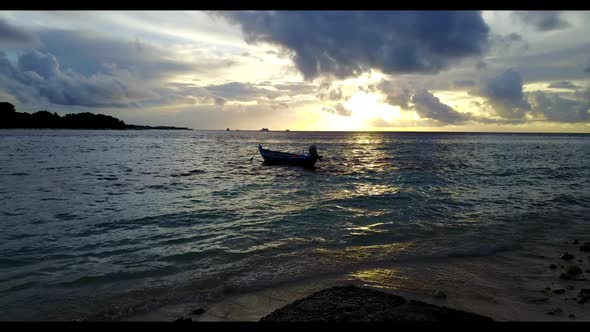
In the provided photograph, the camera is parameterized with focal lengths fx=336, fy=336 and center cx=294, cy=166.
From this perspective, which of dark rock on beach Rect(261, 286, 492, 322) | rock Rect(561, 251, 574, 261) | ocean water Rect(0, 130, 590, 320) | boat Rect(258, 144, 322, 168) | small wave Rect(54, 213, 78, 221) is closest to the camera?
dark rock on beach Rect(261, 286, 492, 322)

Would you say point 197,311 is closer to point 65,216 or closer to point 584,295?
point 584,295

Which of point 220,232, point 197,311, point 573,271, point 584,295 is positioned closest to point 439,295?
point 584,295

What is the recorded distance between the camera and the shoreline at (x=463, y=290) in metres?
6.77

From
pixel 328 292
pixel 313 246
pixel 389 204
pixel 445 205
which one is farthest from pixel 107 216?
pixel 445 205

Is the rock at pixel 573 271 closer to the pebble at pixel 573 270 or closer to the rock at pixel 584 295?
the pebble at pixel 573 270

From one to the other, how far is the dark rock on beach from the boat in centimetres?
3076

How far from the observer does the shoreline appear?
22.2 feet

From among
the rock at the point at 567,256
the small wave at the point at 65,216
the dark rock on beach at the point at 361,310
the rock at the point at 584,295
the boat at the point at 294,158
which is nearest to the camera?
the dark rock on beach at the point at 361,310

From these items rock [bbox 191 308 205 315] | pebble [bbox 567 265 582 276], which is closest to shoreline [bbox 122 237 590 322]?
rock [bbox 191 308 205 315]

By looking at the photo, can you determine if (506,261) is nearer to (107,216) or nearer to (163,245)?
(163,245)

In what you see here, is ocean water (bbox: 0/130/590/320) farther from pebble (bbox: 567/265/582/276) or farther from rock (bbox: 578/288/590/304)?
rock (bbox: 578/288/590/304)

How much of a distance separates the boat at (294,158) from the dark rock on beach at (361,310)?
101ft

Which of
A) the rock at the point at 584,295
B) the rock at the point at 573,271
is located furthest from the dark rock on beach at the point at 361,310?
the rock at the point at 573,271

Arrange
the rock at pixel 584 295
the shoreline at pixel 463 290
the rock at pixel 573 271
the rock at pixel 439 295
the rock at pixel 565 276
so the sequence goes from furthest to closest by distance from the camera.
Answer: the rock at pixel 573 271, the rock at pixel 565 276, the rock at pixel 439 295, the rock at pixel 584 295, the shoreline at pixel 463 290
